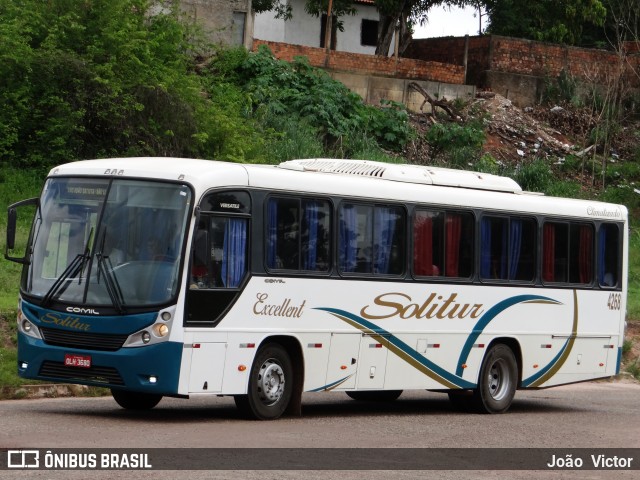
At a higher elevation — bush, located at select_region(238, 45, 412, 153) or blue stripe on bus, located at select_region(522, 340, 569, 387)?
bush, located at select_region(238, 45, 412, 153)

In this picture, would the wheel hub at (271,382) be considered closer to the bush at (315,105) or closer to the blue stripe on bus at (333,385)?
the blue stripe on bus at (333,385)

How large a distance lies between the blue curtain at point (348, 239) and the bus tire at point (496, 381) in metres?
3.24

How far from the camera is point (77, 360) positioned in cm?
1442

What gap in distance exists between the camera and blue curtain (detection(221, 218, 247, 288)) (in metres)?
14.9

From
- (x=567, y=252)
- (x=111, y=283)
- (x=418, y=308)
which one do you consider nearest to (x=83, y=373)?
(x=111, y=283)

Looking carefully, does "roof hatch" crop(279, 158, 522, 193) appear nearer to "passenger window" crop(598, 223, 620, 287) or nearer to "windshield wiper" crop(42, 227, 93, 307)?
"passenger window" crop(598, 223, 620, 287)

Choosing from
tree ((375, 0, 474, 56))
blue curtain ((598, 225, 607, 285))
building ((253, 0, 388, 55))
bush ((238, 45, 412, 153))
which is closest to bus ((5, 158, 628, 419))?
blue curtain ((598, 225, 607, 285))

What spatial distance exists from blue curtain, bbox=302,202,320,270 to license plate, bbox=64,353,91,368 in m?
2.92

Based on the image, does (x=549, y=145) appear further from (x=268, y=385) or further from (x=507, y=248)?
(x=268, y=385)

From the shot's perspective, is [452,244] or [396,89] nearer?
[452,244]

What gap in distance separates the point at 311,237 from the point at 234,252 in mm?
1357

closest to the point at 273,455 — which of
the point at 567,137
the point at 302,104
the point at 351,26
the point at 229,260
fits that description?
the point at 229,260

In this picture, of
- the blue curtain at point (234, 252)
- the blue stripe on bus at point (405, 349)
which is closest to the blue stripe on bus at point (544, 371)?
the blue stripe on bus at point (405, 349)

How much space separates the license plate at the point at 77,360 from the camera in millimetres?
14375
